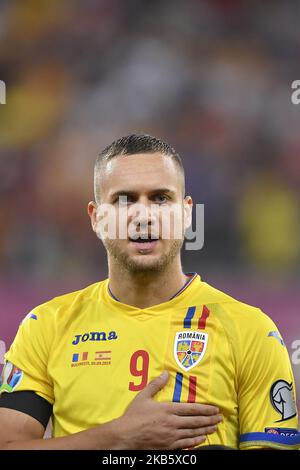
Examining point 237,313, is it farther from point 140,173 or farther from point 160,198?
point 140,173

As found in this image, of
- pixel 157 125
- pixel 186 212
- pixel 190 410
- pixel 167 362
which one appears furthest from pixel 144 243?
pixel 157 125

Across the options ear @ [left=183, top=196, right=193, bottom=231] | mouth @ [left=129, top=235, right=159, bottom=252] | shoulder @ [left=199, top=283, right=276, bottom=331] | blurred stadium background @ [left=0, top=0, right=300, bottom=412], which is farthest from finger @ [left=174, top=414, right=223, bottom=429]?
blurred stadium background @ [left=0, top=0, right=300, bottom=412]

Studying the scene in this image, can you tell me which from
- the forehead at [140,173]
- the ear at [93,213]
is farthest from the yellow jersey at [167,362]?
the forehead at [140,173]

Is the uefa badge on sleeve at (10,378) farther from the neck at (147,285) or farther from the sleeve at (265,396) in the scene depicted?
the sleeve at (265,396)

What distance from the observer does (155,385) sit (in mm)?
2367

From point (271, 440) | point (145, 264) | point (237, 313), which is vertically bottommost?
point (271, 440)

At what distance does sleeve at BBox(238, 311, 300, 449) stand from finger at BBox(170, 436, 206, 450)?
0.59ft

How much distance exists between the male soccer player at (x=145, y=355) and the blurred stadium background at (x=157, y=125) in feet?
6.88

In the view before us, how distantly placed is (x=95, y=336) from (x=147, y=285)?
265mm

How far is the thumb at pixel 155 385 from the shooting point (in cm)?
235

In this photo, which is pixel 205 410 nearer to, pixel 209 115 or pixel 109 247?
pixel 109 247

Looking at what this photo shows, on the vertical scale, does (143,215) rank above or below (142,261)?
above

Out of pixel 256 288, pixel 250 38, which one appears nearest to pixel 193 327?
pixel 256 288

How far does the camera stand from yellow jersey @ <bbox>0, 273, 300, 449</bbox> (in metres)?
2.39
